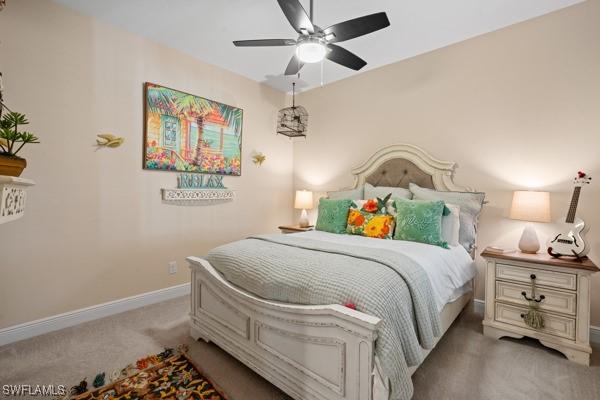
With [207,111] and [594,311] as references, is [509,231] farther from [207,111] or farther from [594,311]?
[207,111]

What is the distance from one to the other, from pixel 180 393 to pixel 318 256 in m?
1.08

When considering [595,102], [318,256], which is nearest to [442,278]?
[318,256]

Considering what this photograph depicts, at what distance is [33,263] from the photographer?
221cm

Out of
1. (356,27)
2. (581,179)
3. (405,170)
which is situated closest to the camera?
(356,27)

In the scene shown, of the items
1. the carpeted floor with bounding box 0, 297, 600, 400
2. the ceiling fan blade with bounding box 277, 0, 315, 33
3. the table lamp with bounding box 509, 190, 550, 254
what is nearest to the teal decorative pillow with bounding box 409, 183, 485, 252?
the table lamp with bounding box 509, 190, 550, 254

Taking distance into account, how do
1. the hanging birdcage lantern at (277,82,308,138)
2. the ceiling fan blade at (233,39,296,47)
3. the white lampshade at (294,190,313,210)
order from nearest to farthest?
1. the ceiling fan blade at (233,39,296,47)
2. the hanging birdcage lantern at (277,82,308,138)
3. the white lampshade at (294,190,313,210)

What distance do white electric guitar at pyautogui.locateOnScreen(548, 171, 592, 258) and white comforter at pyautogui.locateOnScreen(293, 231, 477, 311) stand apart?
579 millimetres

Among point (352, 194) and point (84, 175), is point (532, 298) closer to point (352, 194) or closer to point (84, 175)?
point (352, 194)

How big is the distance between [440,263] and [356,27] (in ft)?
5.40

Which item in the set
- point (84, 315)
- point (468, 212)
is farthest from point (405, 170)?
point (84, 315)

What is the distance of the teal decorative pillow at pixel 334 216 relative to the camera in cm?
280

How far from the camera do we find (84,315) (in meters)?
2.45

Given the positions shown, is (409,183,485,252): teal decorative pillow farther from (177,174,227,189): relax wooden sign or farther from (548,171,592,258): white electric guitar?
(177,174,227,189): relax wooden sign

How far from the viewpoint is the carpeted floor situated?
1631 millimetres
